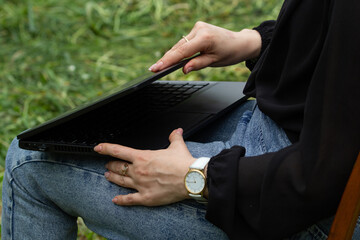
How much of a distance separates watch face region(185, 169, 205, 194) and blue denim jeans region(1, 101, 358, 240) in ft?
0.16

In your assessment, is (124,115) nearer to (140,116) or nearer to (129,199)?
(140,116)

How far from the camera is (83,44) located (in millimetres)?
3289

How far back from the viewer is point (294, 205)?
2.42ft

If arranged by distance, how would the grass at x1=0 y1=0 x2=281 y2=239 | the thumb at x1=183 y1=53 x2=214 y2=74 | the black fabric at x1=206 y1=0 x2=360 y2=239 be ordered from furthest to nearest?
the grass at x1=0 y1=0 x2=281 y2=239 < the thumb at x1=183 y1=53 x2=214 y2=74 < the black fabric at x1=206 y1=0 x2=360 y2=239

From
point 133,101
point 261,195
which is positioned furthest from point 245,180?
point 133,101

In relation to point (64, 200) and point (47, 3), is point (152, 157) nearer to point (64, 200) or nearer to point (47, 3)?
point (64, 200)

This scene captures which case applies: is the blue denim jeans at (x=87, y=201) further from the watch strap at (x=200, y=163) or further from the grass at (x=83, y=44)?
the grass at (x=83, y=44)

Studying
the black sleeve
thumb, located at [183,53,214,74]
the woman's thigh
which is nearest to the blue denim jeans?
the woman's thigh

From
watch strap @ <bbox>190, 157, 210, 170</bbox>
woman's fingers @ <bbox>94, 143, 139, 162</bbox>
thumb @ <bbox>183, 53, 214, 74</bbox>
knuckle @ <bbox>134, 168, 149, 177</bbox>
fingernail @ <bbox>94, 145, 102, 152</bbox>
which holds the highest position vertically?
thumb @ <bbox>183, 53, 214, 74</bbox>

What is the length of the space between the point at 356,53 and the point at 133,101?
62cm

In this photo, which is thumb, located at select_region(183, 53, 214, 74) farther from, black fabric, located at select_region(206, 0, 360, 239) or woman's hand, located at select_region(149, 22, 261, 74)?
black fabric, located at select_region(206, 0, 360, 239)

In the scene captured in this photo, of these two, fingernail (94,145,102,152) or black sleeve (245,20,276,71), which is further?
black sleeve (245,20,276,71)

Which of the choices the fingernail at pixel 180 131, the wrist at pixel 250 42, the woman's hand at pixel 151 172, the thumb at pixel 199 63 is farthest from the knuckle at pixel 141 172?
the wrist at pixel 250 42

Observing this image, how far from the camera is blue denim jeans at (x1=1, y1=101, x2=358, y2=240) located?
87 cm
